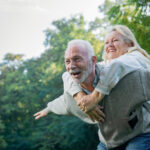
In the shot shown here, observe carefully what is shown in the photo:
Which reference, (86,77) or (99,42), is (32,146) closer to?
(99,42)

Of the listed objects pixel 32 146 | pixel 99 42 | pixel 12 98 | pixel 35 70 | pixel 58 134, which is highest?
pixel 99 42

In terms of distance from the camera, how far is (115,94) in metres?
1.34

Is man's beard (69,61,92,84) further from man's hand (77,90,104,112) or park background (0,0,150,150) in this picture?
park background (0,0,150,150)

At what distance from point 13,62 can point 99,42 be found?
357 inches


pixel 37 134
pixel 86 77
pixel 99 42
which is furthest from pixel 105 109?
pixel 99 42

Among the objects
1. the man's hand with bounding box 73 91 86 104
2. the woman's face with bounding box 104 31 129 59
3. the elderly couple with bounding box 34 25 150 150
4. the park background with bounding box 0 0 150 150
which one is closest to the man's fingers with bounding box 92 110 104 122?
the elderly couple with bounding box 34 25 150 150

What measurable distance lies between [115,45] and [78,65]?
553 mm

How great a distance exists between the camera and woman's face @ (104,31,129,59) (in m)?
1.84

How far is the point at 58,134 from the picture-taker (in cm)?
1459

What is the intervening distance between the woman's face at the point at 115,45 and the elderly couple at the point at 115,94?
0.34 metres

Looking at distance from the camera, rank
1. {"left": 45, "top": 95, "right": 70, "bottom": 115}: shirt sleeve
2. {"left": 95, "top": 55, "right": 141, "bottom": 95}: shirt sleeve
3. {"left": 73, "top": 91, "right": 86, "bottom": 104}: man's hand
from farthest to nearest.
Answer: {"left": 45, "top": 95, "right": 70, "bottom": 115}: shirt sleeve → {"left": 73, "top": 91, "right": 86, "bottom": 104}: man's hand → {"left": 95, "top": 55, "right": 141, "bottom": 95}: shirt sleeve

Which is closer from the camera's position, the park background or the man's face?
the man's face

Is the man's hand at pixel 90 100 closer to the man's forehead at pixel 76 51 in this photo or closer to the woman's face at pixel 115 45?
the man's forehead at pixel 76 51

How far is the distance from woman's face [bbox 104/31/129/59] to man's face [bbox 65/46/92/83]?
19.6 inches
